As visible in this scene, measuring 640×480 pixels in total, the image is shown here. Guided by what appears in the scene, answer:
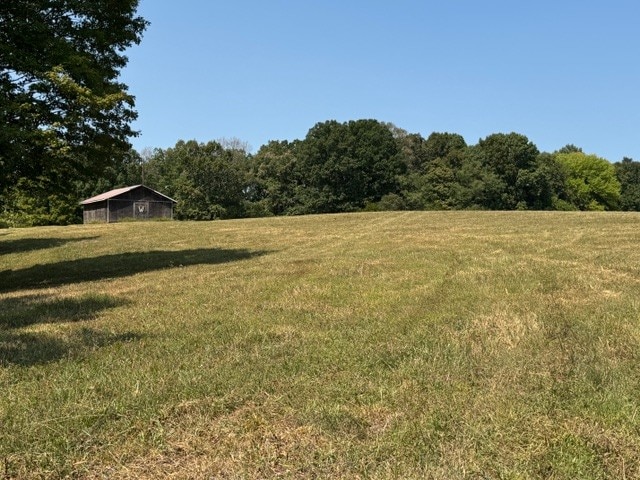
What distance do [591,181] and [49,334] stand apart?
3651 inches

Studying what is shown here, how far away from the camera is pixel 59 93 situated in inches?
531

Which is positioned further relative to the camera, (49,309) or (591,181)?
(591,181)

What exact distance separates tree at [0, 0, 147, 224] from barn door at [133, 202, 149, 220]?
49.3m

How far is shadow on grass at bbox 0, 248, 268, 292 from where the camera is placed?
15159 millimetres

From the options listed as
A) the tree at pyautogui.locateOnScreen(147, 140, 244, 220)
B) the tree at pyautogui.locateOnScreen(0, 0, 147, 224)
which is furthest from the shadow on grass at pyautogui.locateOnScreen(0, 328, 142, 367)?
the tree at pyautogui.locateOnScreen(147, 140, 244, 220)

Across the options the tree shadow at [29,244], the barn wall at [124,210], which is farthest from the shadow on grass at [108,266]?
the barn wall at [124,210]

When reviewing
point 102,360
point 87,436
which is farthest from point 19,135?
point 87,436

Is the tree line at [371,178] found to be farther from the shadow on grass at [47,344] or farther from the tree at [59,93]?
the shadow on grass at [47,344]

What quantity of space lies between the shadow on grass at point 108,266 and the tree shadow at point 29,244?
6.81 m

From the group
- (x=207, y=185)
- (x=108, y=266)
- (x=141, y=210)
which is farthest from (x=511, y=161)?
(x=108, y=266)

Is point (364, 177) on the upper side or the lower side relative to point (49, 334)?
upper

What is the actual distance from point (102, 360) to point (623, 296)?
283 inches

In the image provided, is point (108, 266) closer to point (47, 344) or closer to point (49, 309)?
point (49, 309)

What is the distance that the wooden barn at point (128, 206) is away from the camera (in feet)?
205
